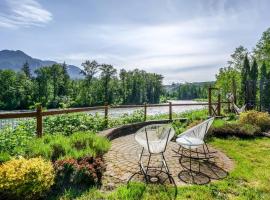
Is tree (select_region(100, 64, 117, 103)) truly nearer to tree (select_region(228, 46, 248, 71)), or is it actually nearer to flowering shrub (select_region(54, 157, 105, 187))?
tree (select_region(228, 46, 248, 71))

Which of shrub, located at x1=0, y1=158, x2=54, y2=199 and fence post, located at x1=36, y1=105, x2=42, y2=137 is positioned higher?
fence post, located at x1=36, y1=105, x2=42, y2=137

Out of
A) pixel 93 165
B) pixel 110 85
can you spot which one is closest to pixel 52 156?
pixel 93 165

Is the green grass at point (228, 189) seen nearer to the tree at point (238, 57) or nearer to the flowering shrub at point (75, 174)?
the flowering shrub at point (75, 174)

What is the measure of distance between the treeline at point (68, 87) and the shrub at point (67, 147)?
3719 cm

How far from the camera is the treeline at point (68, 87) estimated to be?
4978cm

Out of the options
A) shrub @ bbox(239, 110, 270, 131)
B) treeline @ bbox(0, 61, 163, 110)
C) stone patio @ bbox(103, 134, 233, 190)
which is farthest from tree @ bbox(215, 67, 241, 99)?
stone patio @ bbox(103, 134, 233, 190)

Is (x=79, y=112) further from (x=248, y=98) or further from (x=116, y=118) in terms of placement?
(x=248, y=98)

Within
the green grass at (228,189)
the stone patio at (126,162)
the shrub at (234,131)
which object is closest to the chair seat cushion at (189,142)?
the stone patio at (126,162)

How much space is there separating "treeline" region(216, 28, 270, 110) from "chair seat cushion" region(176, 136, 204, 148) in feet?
35.8

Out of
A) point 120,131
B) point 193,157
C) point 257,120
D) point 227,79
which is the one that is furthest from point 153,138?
point 227,79

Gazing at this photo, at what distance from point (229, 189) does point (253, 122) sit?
6.71 metres

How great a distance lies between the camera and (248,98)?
1697 centimetres

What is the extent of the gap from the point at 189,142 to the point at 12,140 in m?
3.52

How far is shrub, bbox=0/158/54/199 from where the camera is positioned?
3.40 m
